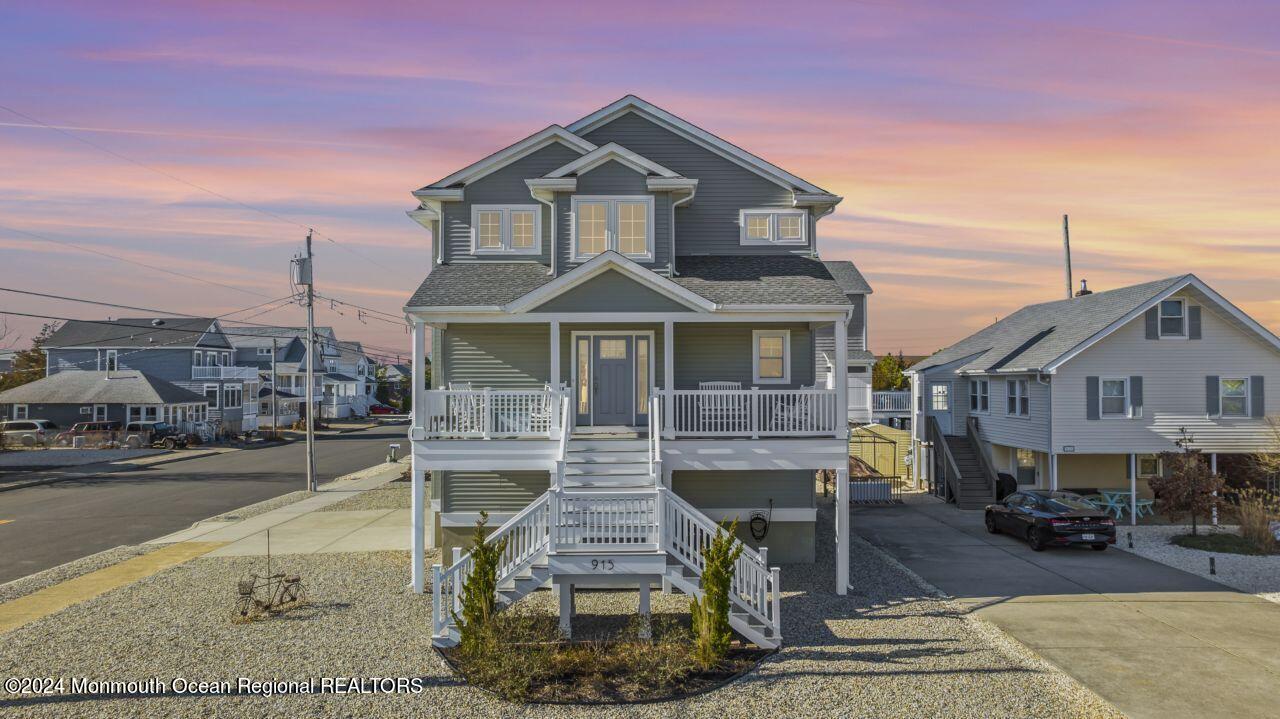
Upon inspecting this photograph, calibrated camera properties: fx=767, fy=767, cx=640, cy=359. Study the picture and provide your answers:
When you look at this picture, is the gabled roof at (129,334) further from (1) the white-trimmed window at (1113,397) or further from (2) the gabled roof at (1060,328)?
(1) the white-trimmed window at (1113,397)

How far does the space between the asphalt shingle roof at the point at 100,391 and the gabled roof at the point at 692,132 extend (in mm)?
47597

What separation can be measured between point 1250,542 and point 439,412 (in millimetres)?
21304

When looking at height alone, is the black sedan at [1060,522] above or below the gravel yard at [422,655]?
above

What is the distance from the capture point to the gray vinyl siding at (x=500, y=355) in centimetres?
1919

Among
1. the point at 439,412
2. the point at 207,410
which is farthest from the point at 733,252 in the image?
the point at 207,410

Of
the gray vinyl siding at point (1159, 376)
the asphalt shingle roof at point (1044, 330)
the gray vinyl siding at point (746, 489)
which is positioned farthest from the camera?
the asphalt shingle roof at point (1044, 330)

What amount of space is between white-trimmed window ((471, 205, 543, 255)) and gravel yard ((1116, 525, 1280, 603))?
58.0 feet

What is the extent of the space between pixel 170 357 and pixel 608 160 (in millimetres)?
60077

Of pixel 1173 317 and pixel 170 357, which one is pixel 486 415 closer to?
pixel 1173 317

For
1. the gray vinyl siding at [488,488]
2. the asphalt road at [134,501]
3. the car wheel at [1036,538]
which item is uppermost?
the gray vinyl siding at [488,488]

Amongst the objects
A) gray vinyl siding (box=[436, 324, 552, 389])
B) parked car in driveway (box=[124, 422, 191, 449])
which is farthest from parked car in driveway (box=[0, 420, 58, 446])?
gray vinyl siding (box=[436, 324, 552, 389])

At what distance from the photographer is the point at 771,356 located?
1939 cm

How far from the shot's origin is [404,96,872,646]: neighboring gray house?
1598cm

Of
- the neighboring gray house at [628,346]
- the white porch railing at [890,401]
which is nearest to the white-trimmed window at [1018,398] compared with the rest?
the white porch railing at [890,401]
